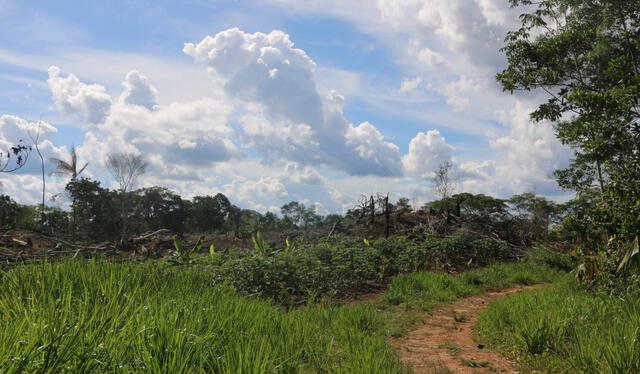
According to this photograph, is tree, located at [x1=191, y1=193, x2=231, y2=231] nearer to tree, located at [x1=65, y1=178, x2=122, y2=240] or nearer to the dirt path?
tree, located at [x1=65, y1=178, x2=122, y2=240]

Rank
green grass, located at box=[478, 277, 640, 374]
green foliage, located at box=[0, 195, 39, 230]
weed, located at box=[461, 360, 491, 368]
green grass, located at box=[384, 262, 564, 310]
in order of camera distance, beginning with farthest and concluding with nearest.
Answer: green foliage, located at box=[0, 195, 39, 230] < green grass, located at box=[384, 262, 564, 310] < weed, located at box=[461, 360, 491, 368] < green grass, located at box=[478, 277, 640, 374]

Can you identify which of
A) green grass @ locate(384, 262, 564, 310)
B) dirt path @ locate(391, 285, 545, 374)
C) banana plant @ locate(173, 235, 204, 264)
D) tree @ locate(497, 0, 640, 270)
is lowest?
dirt path @ locate(391, 285, 545, 374)

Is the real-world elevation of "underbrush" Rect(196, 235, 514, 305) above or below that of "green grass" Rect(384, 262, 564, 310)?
above

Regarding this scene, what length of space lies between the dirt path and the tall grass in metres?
0.56

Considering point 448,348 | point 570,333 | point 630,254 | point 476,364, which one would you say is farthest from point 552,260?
point 476,364

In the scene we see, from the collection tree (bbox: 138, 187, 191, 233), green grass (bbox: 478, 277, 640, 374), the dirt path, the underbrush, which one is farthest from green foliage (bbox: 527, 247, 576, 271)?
tree (bbox: 138, 187, 191, 233)

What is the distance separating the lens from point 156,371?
9.59ft

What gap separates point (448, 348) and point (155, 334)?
4.25m

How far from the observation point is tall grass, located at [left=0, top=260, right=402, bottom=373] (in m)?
2.97

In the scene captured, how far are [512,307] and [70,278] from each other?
264 inches

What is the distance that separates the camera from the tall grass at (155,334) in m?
2.97

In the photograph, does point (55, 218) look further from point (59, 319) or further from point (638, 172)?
point (638, 172)

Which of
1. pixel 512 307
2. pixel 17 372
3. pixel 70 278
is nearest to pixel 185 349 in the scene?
pixel 17 372

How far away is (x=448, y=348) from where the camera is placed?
596cm
